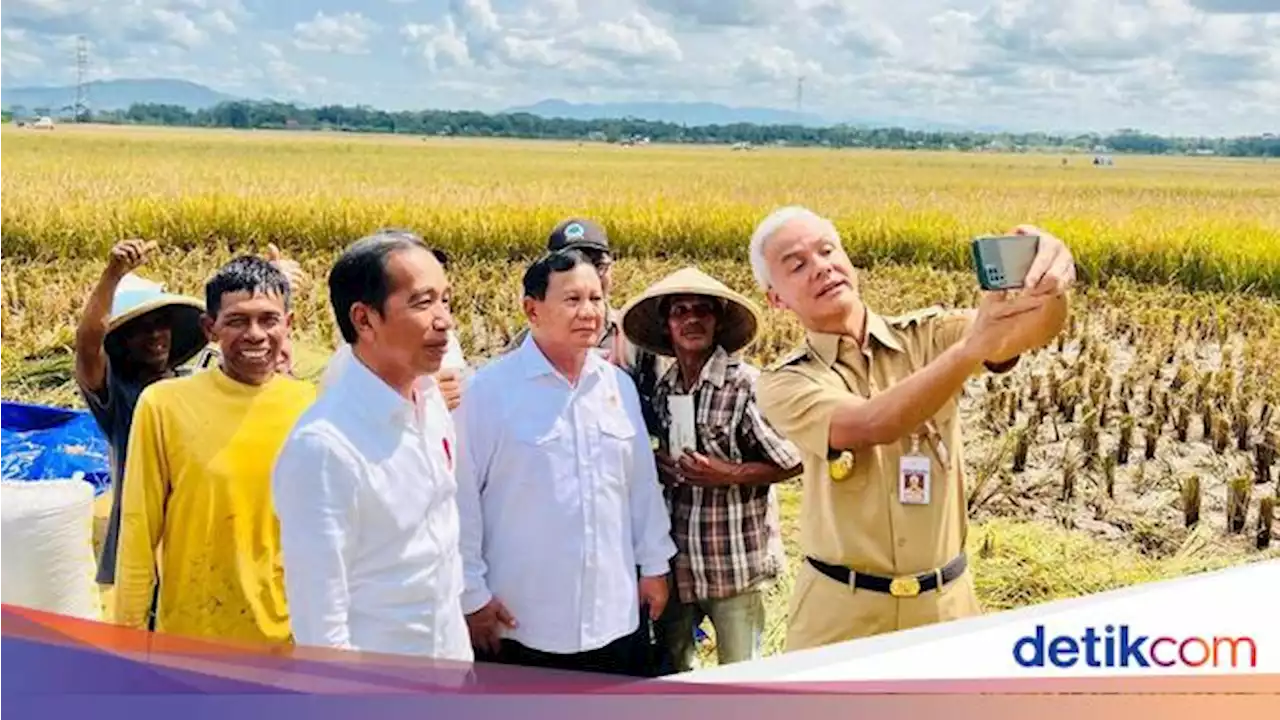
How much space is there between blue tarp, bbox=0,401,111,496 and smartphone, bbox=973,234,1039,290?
3.12m

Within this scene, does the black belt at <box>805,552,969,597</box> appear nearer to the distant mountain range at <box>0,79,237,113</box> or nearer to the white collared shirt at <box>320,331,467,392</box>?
the white collared shirt at <box>320,331,467,392</box>

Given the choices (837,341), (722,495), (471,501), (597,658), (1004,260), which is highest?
(1004,260)

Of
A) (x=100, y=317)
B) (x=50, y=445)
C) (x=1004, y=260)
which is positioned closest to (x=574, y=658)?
(x=1004, y=260)

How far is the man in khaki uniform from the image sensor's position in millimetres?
2066

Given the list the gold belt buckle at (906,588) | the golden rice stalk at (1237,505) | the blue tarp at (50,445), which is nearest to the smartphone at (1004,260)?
the gold belt buckle at (906,588)

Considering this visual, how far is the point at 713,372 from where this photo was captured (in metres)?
2.76

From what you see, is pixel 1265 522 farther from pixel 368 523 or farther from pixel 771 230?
pixel 368 523

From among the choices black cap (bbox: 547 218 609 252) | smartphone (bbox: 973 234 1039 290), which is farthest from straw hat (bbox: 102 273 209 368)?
smartphone (bbox: 973 234 1039 290)

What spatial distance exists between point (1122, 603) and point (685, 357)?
45.1 inches

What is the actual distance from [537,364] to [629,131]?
891mm

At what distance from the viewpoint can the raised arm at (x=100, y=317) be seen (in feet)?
9.53

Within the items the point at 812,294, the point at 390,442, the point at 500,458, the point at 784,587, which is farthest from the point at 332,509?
the point at 784,587

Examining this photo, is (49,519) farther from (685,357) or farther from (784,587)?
(784,587)

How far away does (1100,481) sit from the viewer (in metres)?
4.77
